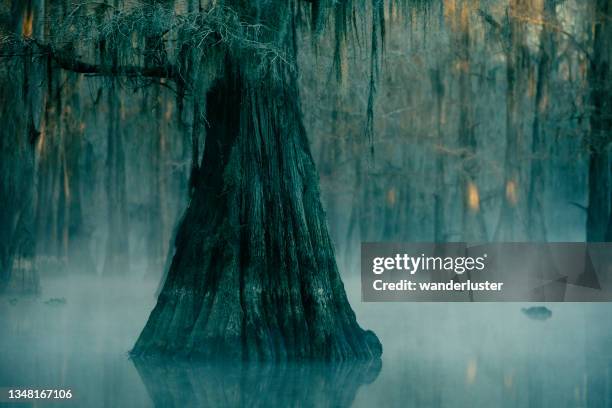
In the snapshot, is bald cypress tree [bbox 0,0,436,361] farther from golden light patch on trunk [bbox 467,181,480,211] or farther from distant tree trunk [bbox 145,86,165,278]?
golden light patch on trunk [bbox 467,181,480,211]

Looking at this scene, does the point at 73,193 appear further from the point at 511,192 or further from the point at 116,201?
the point at 511,192

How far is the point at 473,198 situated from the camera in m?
33.8

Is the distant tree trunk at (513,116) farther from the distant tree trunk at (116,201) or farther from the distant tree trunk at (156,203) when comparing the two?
the distant tree trunk at (116,201)

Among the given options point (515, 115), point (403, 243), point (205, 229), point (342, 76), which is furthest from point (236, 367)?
point (403, 243)

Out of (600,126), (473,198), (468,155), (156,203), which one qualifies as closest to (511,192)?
(473,198)

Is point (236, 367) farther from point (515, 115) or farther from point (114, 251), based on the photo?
point (114, 251)

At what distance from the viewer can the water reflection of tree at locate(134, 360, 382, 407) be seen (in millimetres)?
12352

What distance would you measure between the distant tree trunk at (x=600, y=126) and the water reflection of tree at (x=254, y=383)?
13.8 metres

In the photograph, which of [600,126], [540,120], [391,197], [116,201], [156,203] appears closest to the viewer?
[600,126]

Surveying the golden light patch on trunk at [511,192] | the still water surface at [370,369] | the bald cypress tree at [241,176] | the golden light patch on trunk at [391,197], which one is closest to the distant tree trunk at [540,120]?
the golden light patch on trunk at [511,192]

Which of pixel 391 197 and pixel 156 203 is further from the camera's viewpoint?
pixel 391 197

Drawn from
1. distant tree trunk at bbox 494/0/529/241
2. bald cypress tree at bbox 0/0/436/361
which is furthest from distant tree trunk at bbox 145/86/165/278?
bald cypress tree at bbox 0/0/436/361

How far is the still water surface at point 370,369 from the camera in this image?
12633mm

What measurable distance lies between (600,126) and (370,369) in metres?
15.2
